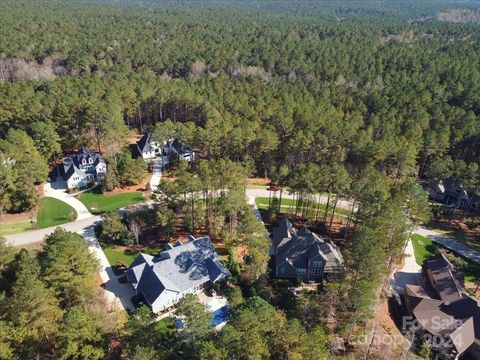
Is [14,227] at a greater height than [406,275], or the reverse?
[14,227]

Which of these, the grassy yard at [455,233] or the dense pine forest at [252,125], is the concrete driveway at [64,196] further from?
the grassy yard at [455,233]

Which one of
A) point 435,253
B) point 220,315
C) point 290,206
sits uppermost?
point 220,315

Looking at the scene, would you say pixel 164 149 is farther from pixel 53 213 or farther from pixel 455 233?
pixel 455 233

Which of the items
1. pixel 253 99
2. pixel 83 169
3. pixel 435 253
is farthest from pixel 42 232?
pixel 435 253

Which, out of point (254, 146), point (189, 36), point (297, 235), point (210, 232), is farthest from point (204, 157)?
point (189, 36)

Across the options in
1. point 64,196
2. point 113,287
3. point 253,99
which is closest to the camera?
point 113,287

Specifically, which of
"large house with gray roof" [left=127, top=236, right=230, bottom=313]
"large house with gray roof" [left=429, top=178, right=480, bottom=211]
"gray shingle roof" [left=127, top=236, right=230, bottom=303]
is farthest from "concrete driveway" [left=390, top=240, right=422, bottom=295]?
"large house with gray roof" [left=127, top=236, right=230, bottom=313]

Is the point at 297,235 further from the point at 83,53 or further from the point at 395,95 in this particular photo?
the point at 83,53
